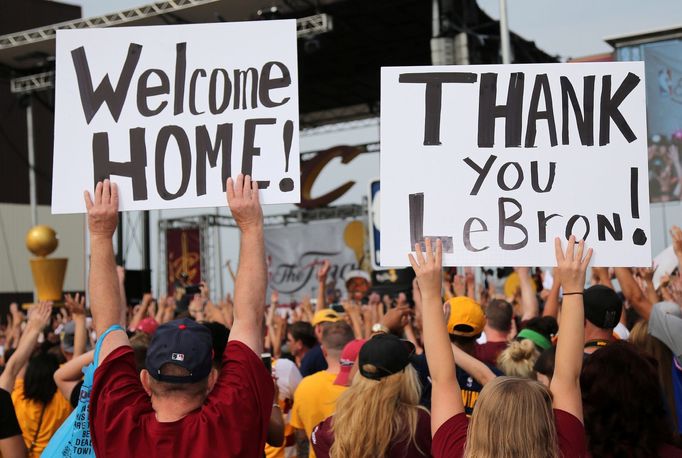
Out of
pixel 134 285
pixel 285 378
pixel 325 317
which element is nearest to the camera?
pixel 285 378

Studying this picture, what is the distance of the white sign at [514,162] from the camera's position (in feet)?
9.78

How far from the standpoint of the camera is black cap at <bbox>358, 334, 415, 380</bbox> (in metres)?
3.35

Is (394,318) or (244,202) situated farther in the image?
(394,318)

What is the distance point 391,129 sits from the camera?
10.1 ft

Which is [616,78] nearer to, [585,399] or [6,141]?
[585,399]

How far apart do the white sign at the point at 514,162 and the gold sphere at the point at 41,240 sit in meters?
17.0

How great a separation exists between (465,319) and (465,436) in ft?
4.96

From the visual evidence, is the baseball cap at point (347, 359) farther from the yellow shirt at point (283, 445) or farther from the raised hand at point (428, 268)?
the raised hand at point (428, 268)

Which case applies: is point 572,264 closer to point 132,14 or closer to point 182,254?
point 132,14

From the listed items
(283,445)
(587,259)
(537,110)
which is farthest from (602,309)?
(283,445)

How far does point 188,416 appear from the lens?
238 cm

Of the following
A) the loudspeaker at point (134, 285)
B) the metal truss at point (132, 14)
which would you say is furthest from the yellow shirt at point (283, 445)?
the metal truss at point (132, 14)

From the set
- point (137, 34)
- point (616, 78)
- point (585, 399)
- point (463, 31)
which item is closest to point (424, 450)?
point (585, 399)

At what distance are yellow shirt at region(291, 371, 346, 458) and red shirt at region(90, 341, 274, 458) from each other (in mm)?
2173
